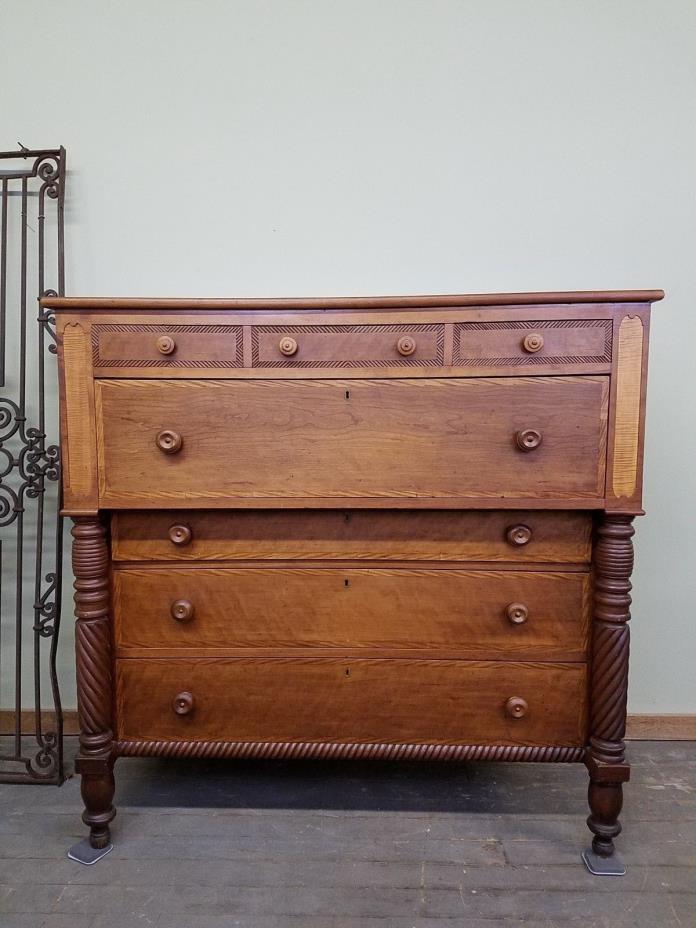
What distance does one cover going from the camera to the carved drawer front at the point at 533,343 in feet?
4.51

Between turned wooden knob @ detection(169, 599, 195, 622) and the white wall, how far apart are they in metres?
1.18

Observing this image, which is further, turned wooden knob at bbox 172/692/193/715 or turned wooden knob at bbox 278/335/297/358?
turned wooden knob at bbox 172/692/193/715

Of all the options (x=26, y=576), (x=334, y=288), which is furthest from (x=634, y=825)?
(x=26, y=576)

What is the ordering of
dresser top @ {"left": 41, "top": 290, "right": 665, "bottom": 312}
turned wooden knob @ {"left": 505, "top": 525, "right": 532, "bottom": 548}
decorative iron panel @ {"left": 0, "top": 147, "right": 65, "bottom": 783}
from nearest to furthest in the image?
dresser top @ {"left": 41, "top": 290, "right": 665, "bottom": 312} → turned wooden knob @ {"left": 505, "top": 525, "right": 532, "bottom": 548} → decorative iron panel @ {"left": 0, "top": 147, "right": 65, "bottom": 783}

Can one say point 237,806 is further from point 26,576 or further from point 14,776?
point 26,576

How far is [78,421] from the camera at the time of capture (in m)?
1.41

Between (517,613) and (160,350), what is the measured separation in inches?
46.0

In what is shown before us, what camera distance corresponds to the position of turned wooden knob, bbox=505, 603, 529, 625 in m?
1.47

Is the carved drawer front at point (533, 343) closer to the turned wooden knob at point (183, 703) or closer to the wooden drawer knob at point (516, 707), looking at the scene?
the wooden drawer knob at point (516, 707)

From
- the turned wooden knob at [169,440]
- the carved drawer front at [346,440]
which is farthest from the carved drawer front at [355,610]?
the turned wooden knob at [169,440]

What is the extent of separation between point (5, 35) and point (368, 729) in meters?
2.69

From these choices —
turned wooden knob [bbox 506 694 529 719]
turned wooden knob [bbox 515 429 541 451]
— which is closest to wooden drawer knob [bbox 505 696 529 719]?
turned wooden knob [bbox 506 694 529 719]

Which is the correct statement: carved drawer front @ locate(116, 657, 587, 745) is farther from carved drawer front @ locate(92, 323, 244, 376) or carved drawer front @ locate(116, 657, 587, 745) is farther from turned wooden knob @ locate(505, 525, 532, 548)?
carved drawer front @ locate(92, 323, 244, 376)

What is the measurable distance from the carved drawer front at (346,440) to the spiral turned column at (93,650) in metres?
0.14
